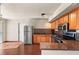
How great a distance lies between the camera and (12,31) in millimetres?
12883

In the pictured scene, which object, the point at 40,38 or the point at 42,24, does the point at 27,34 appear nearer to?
the point at 40,38

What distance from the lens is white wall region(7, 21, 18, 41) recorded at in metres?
12.8

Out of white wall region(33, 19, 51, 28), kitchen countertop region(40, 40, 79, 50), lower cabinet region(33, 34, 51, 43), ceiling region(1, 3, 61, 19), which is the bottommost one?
lower cabinet region(33, 34, 51, 43)

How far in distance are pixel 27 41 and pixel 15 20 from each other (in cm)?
243

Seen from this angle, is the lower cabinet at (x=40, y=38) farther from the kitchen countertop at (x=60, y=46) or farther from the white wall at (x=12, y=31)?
the kitchen countertop at (x=60, y=46)

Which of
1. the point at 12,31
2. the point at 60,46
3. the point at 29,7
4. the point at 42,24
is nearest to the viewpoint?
the point at 60,46

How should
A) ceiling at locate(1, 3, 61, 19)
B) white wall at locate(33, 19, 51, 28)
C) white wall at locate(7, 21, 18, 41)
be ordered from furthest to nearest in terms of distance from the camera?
white wall at locate(7, 21, 18, 41), white wall at locate(33, 19, 51, 28), ceiling at locate(1, 3, 61, 19)

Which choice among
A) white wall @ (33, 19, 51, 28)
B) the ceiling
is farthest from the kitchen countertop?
white wall @ (33, 19, 51, 28)

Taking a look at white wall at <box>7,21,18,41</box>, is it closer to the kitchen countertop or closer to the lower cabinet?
the lower cabinet

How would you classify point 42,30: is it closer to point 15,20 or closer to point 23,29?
point 23,29

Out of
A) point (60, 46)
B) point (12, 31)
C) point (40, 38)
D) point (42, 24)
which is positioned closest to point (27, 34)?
point (40, 38)

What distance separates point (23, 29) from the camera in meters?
12.3

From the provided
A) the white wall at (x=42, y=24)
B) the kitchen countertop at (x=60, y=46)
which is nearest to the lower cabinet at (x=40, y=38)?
the white wall at (x=42, y=24)
